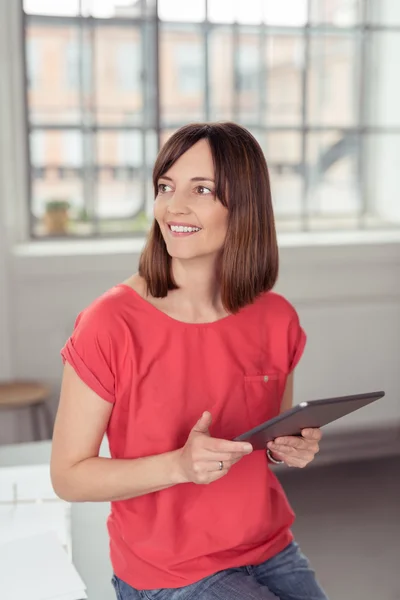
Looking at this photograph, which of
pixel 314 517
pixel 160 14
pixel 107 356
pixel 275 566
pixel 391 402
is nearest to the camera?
pixel 107 356

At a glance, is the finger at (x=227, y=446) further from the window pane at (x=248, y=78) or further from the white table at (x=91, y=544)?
the window pane at (x=248, y=78)

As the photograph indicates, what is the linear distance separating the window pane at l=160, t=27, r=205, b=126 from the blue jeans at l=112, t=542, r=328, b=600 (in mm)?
2546

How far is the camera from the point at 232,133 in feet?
Result: 4.82

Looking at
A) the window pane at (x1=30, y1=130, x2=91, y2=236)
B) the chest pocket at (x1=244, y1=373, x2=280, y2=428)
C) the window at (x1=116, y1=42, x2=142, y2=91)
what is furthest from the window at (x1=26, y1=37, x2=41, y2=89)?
the chest pocket at (x1=244, y1=373, x2=280, y2=428)

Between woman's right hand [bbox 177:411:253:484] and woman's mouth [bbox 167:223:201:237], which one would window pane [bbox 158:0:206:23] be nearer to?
woman's mouth [bbox 167:223:201:237]

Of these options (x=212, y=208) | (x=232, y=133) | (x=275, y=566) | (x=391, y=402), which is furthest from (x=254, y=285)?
(x=391, y=402)

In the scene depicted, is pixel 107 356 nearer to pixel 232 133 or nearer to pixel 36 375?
pixel 232 133

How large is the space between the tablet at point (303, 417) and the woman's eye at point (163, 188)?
498 mm

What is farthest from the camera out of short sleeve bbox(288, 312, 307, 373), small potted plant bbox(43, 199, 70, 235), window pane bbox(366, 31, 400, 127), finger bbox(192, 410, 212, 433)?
window pane bbox(366, 31, 400, 127)

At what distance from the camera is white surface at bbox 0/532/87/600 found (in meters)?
1.25

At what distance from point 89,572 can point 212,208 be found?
0.74m

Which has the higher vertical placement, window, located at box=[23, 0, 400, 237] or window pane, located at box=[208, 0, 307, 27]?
window pane, located at box=[208, 0, 307, 27]

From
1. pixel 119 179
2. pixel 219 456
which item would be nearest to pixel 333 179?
pixel 119 179

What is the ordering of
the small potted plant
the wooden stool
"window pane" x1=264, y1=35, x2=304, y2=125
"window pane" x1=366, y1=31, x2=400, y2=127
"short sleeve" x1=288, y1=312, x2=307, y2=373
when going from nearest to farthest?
"short sleeve" x1=288, y1=312, x2=307, y2=373
the wooden stool
the small potted plant
"window pane" x1=264, y1=35, x2=304, y2=125
"window pane" x1=366, y1=31, x2=400, y2=127
